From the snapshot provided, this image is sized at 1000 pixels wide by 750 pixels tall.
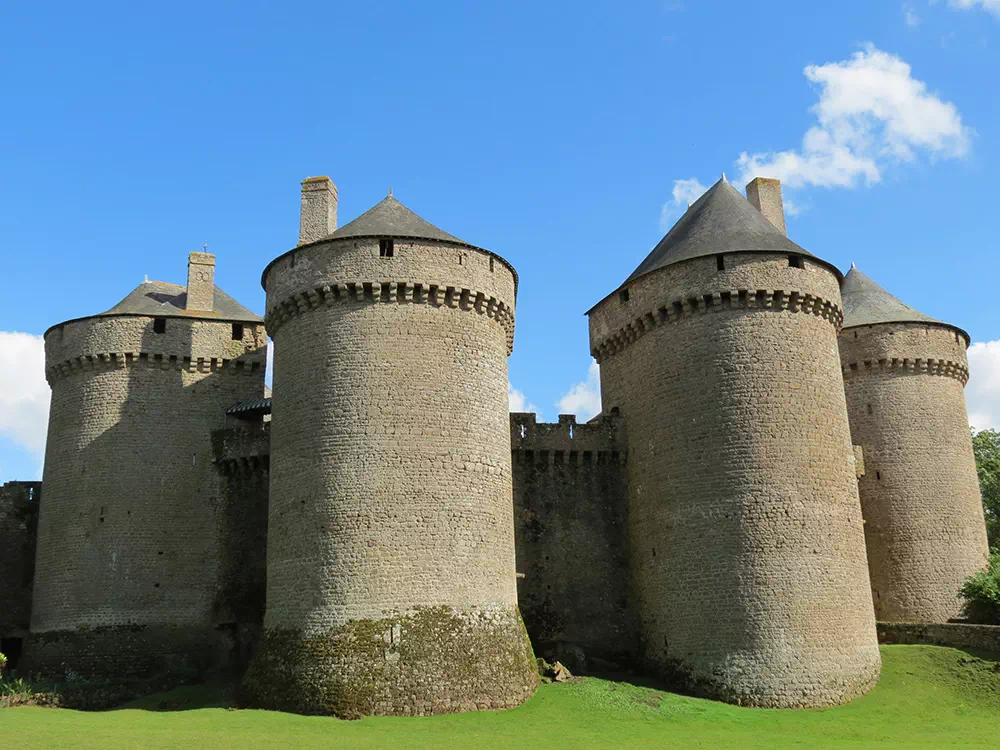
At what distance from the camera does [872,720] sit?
1908cm

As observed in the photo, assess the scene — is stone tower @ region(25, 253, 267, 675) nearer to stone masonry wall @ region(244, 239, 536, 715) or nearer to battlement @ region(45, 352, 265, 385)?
battlement @ region(45, 352, 265, 385)

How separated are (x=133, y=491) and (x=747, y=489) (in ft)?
49.4

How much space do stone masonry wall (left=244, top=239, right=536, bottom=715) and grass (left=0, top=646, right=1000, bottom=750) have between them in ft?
3.03

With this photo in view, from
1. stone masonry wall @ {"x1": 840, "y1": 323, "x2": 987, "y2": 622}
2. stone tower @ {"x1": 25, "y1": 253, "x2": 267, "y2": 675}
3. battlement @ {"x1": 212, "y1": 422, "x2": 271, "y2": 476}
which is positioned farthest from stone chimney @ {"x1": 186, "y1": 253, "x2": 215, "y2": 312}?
stone masonry wall @ {"x1": 840, "y1": 323, "x2": 987, "y2": 622}

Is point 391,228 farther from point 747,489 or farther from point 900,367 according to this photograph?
point 900,367

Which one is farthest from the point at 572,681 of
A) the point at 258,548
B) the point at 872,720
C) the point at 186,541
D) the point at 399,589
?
the point at 186,541

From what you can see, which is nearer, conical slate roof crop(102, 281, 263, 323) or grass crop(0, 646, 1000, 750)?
grass crop(0, 646, 1000, 750)

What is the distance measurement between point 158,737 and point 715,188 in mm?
19294

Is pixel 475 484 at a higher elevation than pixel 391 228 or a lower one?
lower

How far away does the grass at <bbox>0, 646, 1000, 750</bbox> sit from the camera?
16531mm

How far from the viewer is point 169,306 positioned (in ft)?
86.3

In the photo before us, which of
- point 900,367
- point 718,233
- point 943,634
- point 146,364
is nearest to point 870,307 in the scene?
point 900,367

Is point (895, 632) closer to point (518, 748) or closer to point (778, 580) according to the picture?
point (778, 580)

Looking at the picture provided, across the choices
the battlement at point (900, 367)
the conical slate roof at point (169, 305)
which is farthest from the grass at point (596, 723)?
the conical slate roof at point (169, 305)
